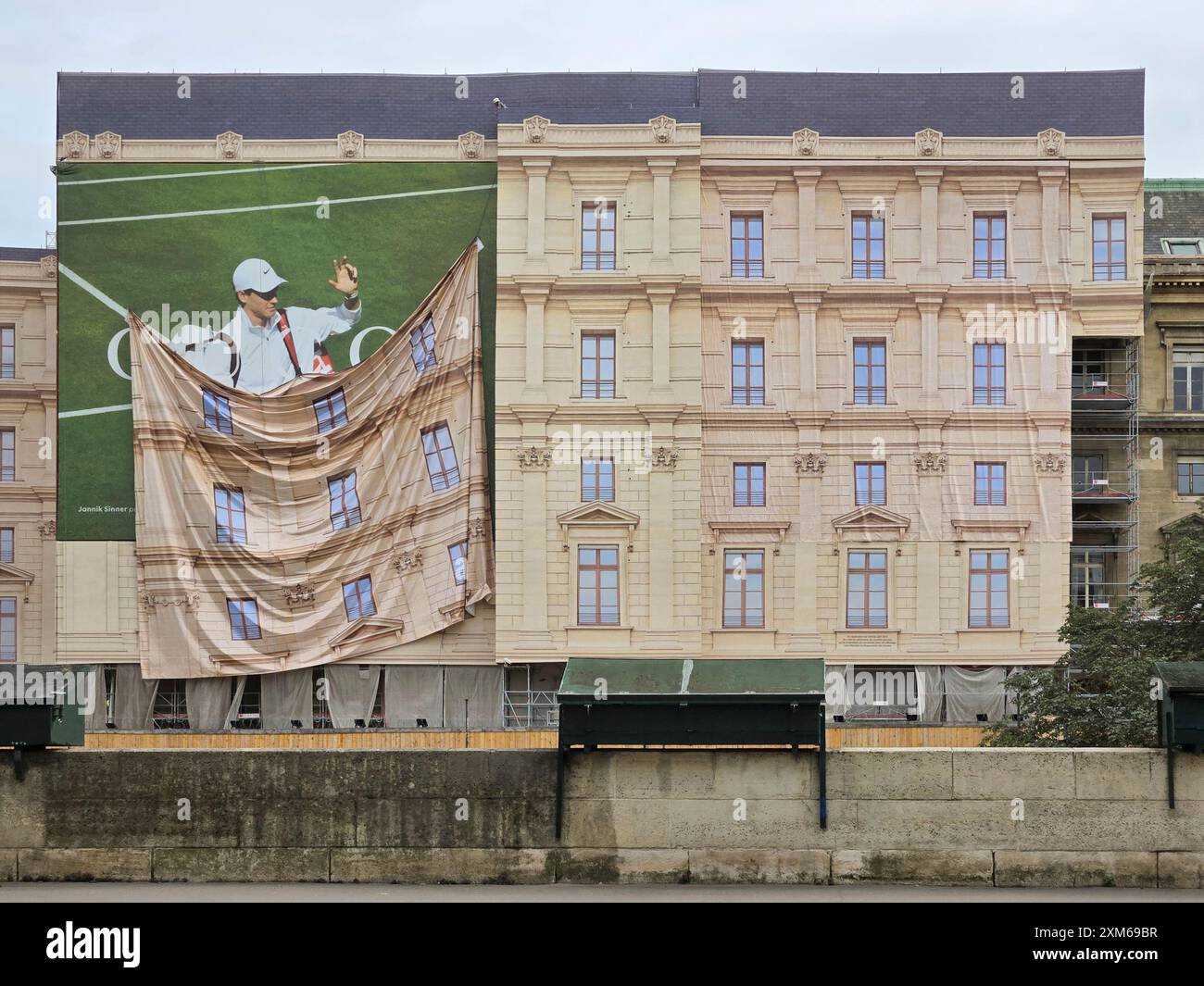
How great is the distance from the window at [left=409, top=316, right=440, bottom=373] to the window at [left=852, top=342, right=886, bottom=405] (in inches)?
557

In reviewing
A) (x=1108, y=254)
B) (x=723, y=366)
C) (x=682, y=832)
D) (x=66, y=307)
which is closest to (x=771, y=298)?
(x=723, y=366)

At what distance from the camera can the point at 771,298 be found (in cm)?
6456

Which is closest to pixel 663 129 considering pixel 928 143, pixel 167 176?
pixel 928 143

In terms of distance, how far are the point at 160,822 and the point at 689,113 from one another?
4552 cm

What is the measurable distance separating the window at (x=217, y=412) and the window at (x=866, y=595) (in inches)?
844

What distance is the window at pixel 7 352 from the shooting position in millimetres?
68312

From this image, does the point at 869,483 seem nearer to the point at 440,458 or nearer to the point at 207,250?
the point at 440,458

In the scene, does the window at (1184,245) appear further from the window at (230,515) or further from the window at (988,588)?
the window at (230,515)

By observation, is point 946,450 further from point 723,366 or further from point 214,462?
point 214,462

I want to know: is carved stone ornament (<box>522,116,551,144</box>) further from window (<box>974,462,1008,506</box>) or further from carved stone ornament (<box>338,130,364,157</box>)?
window (<box>974,462,1008,506</box>)

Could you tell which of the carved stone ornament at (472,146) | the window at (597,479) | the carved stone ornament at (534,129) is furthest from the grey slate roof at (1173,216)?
the carved stone ornament at (472,146)

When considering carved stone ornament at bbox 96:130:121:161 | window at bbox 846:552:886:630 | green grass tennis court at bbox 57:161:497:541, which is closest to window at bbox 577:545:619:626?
green grass tennis court at bbox 57:161:497:541

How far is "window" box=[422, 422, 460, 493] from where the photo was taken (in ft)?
208

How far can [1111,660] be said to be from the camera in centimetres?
4438
